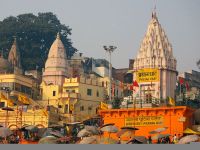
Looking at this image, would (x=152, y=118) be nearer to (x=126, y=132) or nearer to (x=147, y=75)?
(x=126, y=132)

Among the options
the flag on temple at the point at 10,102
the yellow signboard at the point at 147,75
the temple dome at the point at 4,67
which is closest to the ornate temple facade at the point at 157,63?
the yellow signboard at the point at 147,75

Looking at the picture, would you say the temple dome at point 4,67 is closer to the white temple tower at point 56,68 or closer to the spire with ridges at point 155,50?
the white temple tower at point 56,68

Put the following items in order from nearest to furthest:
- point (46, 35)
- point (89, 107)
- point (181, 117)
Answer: point (181, 117), point (89, 107), point (46, 35)

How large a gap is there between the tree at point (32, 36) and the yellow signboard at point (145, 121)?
1596 inches

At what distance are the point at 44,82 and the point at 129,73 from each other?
13.9 m

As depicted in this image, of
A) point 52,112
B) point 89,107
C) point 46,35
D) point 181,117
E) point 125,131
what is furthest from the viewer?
point 46,35

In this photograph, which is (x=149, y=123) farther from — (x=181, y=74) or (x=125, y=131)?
(x=181, y=74)

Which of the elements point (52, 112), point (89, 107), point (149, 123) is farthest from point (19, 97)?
point (149, 123)

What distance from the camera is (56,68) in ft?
224

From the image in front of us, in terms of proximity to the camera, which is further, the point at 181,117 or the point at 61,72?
the point at 61,72

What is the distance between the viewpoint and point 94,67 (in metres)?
79.4

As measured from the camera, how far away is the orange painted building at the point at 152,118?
37688 millimetres

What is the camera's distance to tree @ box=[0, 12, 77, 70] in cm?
8019

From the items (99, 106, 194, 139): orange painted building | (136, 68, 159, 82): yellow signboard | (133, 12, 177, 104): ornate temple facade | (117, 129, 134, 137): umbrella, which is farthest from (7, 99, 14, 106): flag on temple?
(117, 129, 134, 137): umbrella
